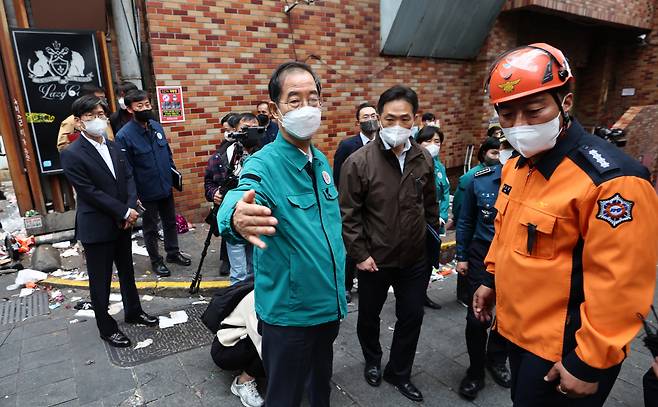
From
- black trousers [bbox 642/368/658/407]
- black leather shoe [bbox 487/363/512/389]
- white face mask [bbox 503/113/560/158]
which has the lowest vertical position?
black leather shoe [bbox 487/363/512/389]

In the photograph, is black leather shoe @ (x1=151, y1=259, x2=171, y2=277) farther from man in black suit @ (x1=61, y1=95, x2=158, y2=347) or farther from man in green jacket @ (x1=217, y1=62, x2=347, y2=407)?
man in green jacket @ (x1=217, y1=62, x2=347, y2=407)

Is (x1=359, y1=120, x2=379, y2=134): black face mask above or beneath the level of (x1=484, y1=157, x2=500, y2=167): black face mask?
above

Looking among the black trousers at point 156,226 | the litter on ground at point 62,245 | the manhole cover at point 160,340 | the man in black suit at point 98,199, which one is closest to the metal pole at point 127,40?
the black trousers at point 156,226

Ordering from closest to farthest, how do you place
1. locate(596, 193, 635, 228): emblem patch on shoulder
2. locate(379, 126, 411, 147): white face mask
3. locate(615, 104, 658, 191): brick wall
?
locate(596, 193, 635, 228): emblem patch on shoulder < locate(379, 126, 411, 147): white face mask < locate(615, 104, 658, 191): brick wall

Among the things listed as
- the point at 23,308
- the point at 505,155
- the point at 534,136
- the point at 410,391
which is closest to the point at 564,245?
the point at 534,136

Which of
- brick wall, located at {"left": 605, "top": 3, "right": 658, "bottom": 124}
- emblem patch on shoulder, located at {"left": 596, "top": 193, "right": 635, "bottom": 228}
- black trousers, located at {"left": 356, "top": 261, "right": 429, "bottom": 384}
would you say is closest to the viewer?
emblem patch on shoulder, located at {"left": 596, "top": 193, "right": 635, "bottom": 228}

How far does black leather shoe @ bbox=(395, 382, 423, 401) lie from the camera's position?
2.77 metres

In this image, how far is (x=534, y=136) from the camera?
5.13 ft

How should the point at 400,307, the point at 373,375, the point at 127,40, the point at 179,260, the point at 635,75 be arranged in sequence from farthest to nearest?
the point at 635,75
the point at 127,40
the point at 179,260
the point at 373,375
the point at 400,307

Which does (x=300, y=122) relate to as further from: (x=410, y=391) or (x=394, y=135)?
(x=410, y=391)

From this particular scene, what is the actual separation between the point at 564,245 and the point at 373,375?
75.2 inches

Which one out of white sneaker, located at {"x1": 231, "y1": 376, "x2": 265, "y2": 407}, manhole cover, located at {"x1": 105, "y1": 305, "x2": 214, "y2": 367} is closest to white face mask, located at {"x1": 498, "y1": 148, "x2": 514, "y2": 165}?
white sneaker, located at {"x1": 231, "y1": 376, "x2": 265, "y2": 407}

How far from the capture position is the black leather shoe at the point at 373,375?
9.57 ft

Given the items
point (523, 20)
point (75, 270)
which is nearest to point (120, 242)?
point (75, 270)
